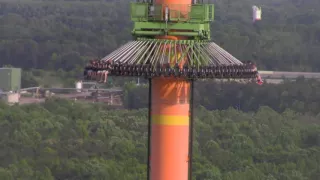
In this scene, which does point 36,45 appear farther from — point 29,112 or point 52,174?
point 52,174

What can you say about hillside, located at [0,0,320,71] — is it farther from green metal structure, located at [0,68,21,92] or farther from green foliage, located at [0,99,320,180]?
green foliage, located at [0,99,320,180]

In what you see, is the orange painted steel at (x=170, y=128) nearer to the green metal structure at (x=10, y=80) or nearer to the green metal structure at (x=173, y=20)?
the green metal structure at (x=173, y=20)

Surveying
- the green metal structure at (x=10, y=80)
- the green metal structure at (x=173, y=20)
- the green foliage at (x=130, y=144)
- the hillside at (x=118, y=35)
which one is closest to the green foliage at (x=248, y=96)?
the green foliage at (x=130, y=144)

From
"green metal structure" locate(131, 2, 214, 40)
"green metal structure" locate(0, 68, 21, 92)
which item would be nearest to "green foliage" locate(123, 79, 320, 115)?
"green metal structure" locate(0, 68, 21, 92)

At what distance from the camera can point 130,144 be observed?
190ft

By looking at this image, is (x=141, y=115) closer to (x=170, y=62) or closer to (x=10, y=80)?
(x=10, y=80)

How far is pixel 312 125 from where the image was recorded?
237 ft

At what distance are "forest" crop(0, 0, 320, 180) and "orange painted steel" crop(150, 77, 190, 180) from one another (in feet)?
82.4

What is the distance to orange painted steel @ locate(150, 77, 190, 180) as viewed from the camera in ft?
59.6

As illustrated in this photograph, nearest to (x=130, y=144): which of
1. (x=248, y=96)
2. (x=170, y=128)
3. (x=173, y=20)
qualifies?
(x=248, y=96)

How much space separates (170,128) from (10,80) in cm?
7694

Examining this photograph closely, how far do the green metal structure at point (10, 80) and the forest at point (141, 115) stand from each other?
5.69m

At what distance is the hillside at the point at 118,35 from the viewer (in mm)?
117562

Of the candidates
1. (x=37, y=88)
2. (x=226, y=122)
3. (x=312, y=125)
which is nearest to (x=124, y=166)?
(x=226, y=122)
